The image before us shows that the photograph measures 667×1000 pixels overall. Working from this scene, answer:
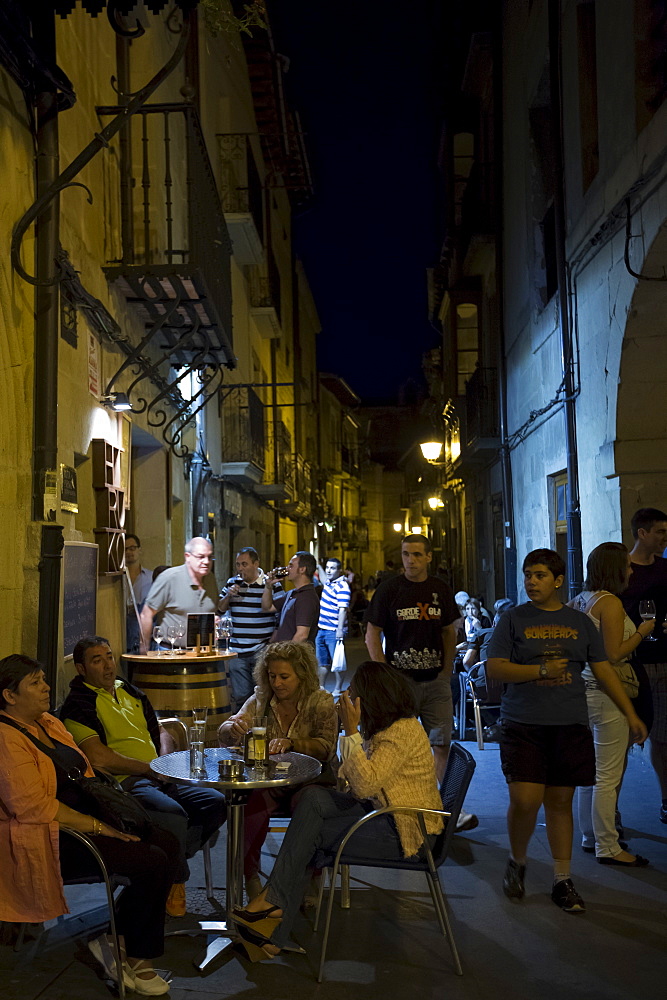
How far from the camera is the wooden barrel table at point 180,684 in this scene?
20.5 ft

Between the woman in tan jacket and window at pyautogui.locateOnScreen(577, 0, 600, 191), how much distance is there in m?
6.75

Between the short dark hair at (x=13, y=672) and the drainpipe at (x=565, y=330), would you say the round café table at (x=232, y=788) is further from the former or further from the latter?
the drainpipe at (x=565, y=330)

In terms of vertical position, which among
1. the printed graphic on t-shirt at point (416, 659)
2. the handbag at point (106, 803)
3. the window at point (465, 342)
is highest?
the window at point (465, 342)

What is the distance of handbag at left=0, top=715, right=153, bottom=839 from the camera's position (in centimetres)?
371

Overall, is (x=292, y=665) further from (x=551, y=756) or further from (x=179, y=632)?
(x=179, y=632)

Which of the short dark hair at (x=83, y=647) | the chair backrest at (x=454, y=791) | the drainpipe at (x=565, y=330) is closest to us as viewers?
the chair backrest at (x=454, y=791)

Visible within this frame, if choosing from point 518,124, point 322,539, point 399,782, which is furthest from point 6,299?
point 322,539

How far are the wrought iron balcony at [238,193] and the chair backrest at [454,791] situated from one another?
11.5 m

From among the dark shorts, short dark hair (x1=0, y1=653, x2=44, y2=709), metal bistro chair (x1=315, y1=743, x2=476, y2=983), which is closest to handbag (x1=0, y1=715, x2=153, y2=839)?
short dark hair (x1=0, y1=653, x2=44, y2=709)

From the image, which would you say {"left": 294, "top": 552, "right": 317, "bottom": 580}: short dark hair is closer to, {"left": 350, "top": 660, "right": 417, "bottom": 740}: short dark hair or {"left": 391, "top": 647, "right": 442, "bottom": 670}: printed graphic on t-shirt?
{"left": 391, "top": 647, "right": 442, "bottom": 670}: printed graphic on t-shirt

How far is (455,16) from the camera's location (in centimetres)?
1633

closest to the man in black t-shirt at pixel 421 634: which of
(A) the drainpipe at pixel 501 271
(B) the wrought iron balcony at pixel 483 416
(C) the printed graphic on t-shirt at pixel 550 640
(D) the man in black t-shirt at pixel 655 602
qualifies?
(D) the man in black t-shirt at pixel 655 602

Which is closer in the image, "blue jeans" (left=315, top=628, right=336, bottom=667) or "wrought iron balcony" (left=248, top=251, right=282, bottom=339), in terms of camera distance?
"blue jeans" (left=315, top=628, right=336, bottom=667)

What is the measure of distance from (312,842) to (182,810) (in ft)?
Answer: 2.18
